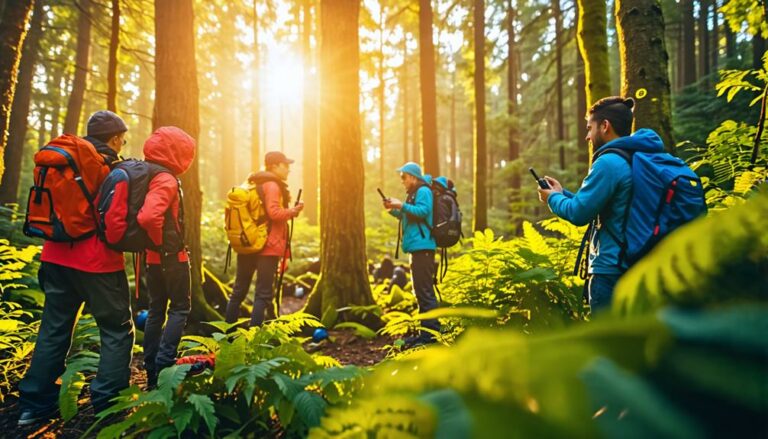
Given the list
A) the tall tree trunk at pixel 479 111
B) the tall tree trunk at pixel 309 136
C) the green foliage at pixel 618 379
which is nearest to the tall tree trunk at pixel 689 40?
the tall tree trunk at pixel 479 111

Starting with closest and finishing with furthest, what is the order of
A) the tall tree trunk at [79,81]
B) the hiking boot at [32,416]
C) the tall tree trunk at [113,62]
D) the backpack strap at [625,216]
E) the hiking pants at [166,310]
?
the backpack strap at [625,216] < the hiking boot at [32,416] < the hiking pants at [166,310] < the tall tree trunk at [113,62] < the tall tree trunk at [79,81]

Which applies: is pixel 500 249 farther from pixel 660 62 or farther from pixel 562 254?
pixel 660 62

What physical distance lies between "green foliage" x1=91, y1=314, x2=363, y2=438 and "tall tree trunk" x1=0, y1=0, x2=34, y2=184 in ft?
15.3

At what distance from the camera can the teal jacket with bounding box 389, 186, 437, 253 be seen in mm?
5645

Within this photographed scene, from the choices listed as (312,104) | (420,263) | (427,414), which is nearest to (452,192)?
(420,263)

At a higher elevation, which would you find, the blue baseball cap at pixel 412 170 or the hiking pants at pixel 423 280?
the blue baseball cap at pixel 412 170

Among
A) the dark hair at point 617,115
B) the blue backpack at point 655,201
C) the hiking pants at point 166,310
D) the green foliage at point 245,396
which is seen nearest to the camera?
the green foliage at point 245,396

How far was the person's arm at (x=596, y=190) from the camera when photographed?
8.47 ft

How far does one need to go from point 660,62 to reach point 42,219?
5.84 meters

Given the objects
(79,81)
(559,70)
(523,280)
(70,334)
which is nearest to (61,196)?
(70,334)

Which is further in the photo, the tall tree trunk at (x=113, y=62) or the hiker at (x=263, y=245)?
the tall tree trunk at (x=113, y=62)

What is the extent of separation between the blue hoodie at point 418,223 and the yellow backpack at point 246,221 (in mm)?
2020

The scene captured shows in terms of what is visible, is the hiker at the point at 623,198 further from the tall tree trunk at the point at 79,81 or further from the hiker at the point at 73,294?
the tall tree trunk at the point at 79,81

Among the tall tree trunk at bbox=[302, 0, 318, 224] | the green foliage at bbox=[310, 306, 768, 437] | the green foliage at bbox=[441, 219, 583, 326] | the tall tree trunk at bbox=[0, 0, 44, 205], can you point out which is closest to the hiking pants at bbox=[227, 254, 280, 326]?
the green foliage at bbox=[441, 219, 583, 326]
